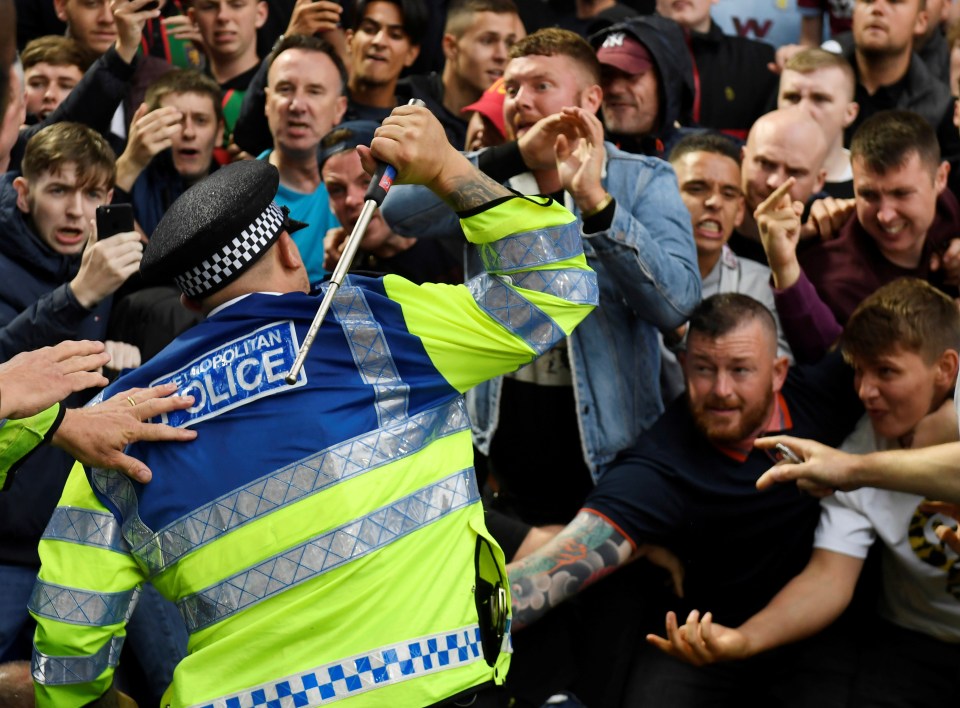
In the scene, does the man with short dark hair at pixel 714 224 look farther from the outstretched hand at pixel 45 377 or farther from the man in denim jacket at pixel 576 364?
the outstretched hand at pixel 45 377

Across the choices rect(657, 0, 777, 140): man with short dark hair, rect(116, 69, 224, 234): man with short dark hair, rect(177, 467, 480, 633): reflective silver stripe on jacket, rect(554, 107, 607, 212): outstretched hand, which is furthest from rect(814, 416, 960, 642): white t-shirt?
rect(116, 69, 224, 234): man with short dark hair

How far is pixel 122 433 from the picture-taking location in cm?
302

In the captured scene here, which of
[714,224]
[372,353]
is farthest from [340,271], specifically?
[714,224]

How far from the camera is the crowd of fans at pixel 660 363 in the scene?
15.0 feet

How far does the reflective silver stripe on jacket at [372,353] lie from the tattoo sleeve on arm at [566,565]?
1.56 m

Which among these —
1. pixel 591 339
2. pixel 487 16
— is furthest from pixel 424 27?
pixel 591 339

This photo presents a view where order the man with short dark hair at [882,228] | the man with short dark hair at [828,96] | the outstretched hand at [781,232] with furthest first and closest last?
the man with short dark hair at [828,96] < the man with short dark hair at [882,228] < the outstretched hand at [781,232]

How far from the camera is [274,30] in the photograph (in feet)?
24.2

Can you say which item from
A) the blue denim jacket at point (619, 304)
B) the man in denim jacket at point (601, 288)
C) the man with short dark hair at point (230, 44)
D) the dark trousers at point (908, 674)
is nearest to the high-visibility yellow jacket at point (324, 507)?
the man in denim jacket at point (601, 288)

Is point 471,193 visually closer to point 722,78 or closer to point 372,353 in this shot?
point 372,353

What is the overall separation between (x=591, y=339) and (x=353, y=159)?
136 centimetres

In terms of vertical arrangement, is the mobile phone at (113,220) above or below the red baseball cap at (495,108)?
below

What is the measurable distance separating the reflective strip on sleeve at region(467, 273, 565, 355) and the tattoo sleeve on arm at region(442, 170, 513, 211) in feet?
0.60

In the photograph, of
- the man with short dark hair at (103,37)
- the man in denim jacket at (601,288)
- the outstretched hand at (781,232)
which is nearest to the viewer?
the man in denim jacket at (601,288)
